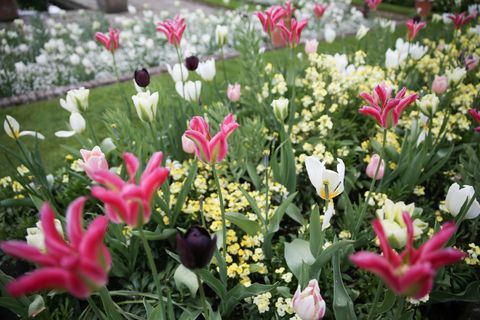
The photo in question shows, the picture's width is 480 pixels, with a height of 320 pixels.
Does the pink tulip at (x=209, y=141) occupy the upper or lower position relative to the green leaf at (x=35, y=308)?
upper

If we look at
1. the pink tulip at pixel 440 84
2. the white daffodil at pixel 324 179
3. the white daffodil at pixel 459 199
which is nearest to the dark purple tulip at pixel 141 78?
the white daffodil at pixel 324 179

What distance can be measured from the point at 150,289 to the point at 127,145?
32.4 inches

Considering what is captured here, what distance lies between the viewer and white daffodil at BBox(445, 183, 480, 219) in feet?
4.39

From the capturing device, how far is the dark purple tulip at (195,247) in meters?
0.85

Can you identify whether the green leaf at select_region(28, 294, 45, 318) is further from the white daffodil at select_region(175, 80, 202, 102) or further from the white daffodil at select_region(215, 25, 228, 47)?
the white daffodil at select_region(215, 25, 228, 47)

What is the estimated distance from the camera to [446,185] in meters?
2.29

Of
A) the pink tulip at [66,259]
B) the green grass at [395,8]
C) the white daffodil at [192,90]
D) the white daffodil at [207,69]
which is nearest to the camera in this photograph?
the pink tulip at [66,259]

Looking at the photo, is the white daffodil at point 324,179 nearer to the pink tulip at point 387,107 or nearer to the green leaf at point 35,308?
the pink tulip at point 387,107

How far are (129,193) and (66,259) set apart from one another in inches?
6.3

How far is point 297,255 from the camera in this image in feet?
5.09

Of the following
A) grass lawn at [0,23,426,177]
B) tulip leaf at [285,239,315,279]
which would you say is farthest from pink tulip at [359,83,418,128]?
grass lawn at [0,23,426,177]

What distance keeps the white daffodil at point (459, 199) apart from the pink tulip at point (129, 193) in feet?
3.68

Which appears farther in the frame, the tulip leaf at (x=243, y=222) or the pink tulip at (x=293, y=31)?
the pink tulip at (x=293, y=31)

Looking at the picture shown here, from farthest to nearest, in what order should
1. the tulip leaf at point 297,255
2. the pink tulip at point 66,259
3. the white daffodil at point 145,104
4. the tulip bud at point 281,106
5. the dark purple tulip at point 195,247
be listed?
the tulip bud at point 281,106
the white daffodil at point 145,104
the tulip leaf at point 297,255
the dark purple tulip at point 195,247
the pink tulip at point 66,259
